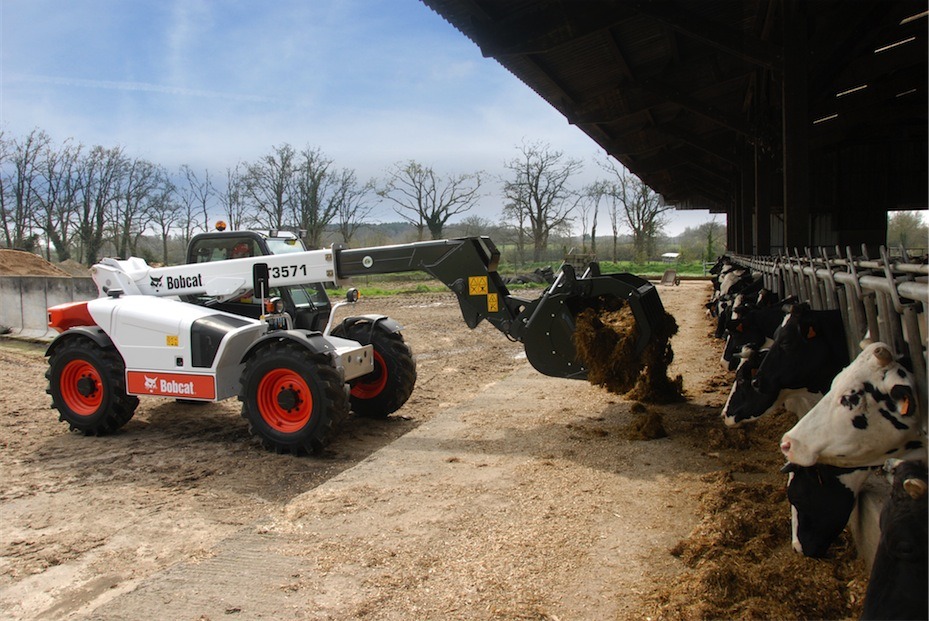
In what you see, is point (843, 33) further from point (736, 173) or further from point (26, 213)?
point (26, 213)

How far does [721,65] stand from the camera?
36.6ft

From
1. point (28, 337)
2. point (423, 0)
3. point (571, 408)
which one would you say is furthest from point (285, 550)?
point (28, 337)

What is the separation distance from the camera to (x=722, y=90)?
43.0 feet

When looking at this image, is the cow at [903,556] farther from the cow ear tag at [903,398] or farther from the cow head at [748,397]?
the cow head at [748,397]

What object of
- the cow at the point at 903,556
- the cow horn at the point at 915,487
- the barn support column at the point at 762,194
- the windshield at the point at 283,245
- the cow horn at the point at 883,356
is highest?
the barn support column at the point at 762,194

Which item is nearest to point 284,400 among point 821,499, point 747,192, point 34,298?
point 821,499

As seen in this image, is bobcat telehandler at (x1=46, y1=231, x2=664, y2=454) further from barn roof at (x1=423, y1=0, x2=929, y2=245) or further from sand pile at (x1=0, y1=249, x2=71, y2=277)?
sand pile at (x1=0, y1=249, x2=71, y2=277)

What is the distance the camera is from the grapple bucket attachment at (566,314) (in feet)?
20.1

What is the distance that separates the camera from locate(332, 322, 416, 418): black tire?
7531mm

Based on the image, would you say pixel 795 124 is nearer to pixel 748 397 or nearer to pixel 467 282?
pixel 467 282

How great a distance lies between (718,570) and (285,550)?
2.30 m

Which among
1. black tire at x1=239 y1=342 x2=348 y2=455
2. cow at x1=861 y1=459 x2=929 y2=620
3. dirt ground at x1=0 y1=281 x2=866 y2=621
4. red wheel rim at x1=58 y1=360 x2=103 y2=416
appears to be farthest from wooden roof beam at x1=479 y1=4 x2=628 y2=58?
cow at x1=861 y1=459 x2=929 y2=620

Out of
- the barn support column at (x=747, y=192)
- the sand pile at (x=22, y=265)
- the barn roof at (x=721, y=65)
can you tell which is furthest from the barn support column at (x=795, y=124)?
the sand pile at (x=22, y=265)

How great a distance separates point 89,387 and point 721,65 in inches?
395
